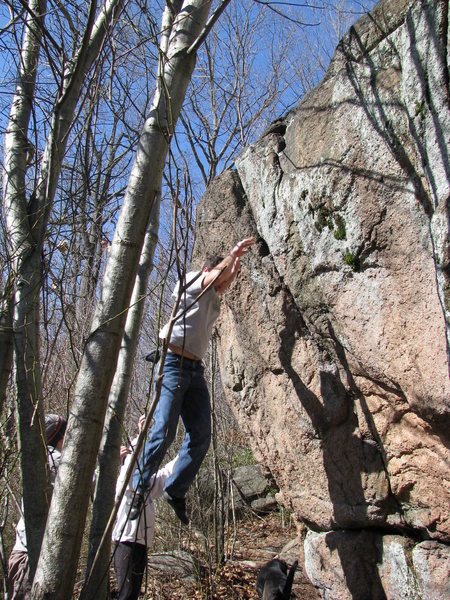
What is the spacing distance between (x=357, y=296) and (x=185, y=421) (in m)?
1.46

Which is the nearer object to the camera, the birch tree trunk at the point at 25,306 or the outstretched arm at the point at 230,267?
the birch tree trunk at the point at 25,306

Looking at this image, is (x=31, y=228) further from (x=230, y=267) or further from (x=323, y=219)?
(x=323, y=219)

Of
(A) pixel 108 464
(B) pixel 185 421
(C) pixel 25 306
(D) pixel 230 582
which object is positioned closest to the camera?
(A) pixel 108 464

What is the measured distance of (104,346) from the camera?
6.40 ft

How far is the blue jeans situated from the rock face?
54cm

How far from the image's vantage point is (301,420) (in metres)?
3.74

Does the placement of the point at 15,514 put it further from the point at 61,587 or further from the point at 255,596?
the point at 61,587

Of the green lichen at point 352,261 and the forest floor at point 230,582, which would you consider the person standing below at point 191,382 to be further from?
the forest floor at point 230,582

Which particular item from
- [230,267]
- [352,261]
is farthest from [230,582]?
[352,261]

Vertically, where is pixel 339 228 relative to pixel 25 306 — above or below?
above

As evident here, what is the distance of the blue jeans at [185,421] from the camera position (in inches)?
135

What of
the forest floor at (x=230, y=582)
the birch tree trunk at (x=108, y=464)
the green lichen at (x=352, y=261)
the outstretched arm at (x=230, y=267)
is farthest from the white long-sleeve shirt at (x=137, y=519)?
the green lichen at (x=352, y=261)

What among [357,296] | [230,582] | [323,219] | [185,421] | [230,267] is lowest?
[230,582]

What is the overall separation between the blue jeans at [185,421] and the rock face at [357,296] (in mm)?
540
